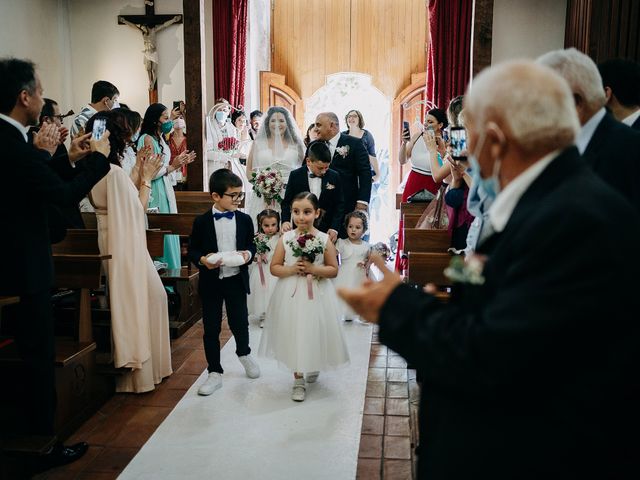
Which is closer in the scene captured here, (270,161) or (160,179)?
(160,179)

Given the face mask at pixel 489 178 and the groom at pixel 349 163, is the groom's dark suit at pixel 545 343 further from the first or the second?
the groom at pixel 349 163

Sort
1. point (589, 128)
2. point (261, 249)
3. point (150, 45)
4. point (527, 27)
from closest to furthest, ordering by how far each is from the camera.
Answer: point (589, 128) → point (261, 249) → point (527, 27) → point (150, 45)

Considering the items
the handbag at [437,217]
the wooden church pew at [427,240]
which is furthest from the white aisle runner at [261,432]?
the handbag at [437,217]

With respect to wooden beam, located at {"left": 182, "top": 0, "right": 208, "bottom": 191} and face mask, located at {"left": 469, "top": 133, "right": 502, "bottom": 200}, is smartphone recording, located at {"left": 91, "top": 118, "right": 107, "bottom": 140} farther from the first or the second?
wooden beam, located at {"left": 182, "top": 0, "right": 208, "bottom": 191}

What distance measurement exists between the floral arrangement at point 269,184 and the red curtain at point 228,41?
3968mm

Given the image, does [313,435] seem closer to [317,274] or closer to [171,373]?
[317,274]

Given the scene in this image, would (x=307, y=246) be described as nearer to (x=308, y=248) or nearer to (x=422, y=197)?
(x=308, y=248)

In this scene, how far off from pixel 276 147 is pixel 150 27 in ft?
14.0

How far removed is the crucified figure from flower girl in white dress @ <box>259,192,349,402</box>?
633cm

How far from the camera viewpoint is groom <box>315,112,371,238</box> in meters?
5.80

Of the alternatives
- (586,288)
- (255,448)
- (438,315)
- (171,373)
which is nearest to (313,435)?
(255,448)

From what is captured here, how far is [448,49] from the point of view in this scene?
9320 millimetres

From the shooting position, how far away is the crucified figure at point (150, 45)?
943 cm

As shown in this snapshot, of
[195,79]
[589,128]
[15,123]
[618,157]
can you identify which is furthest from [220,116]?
[618,157]
